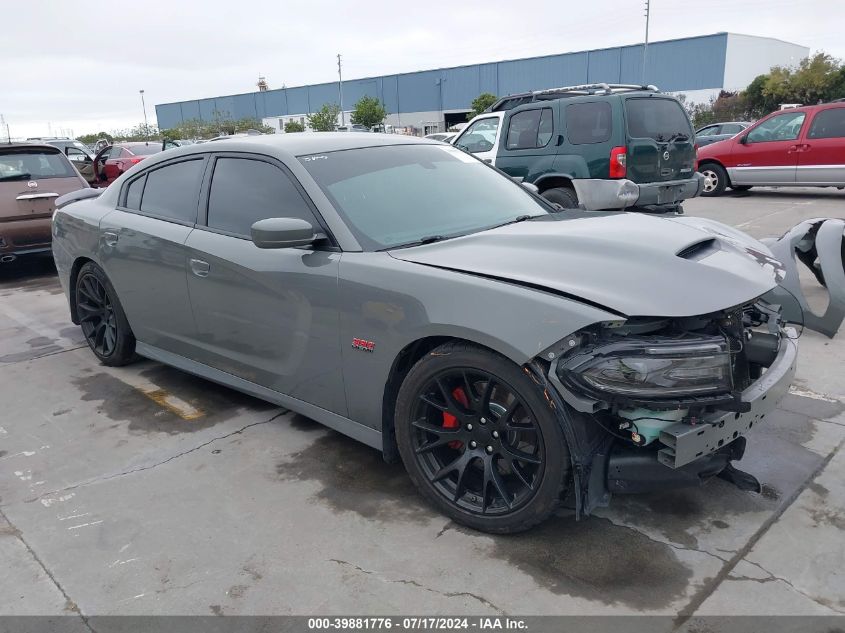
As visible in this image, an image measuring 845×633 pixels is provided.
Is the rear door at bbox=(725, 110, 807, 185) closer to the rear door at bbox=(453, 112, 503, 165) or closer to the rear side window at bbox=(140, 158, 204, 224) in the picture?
the rear door at bbox=(453, 112, 503, 165)

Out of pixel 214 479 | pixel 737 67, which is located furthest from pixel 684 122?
pixel 737 67

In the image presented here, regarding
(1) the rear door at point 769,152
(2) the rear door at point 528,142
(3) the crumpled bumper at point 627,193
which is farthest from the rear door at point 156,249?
(1) the rear door at point 769,152

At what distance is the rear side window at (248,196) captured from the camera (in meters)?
3.45

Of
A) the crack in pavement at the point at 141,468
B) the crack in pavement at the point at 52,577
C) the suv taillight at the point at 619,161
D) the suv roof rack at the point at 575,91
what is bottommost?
the crack in pavement at the point at 141,468

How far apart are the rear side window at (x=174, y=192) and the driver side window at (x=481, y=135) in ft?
20.9

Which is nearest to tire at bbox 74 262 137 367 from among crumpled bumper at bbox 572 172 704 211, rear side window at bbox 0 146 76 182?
rear side window at bbox 0 146 76 182

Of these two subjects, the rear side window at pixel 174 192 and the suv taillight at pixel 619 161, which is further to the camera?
the suv taillight at pixel 619 161

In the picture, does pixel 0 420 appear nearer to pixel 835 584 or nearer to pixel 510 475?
pixel 510 475

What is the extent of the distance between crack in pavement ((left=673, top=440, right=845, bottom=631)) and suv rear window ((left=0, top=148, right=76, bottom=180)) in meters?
8.99

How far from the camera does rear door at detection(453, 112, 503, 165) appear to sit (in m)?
9.90

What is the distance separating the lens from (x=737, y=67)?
167 ft

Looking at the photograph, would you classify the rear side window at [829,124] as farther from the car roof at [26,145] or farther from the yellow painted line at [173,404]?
the car roof at [26,145]

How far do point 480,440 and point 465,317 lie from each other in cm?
53

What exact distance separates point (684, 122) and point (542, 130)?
186 cm
